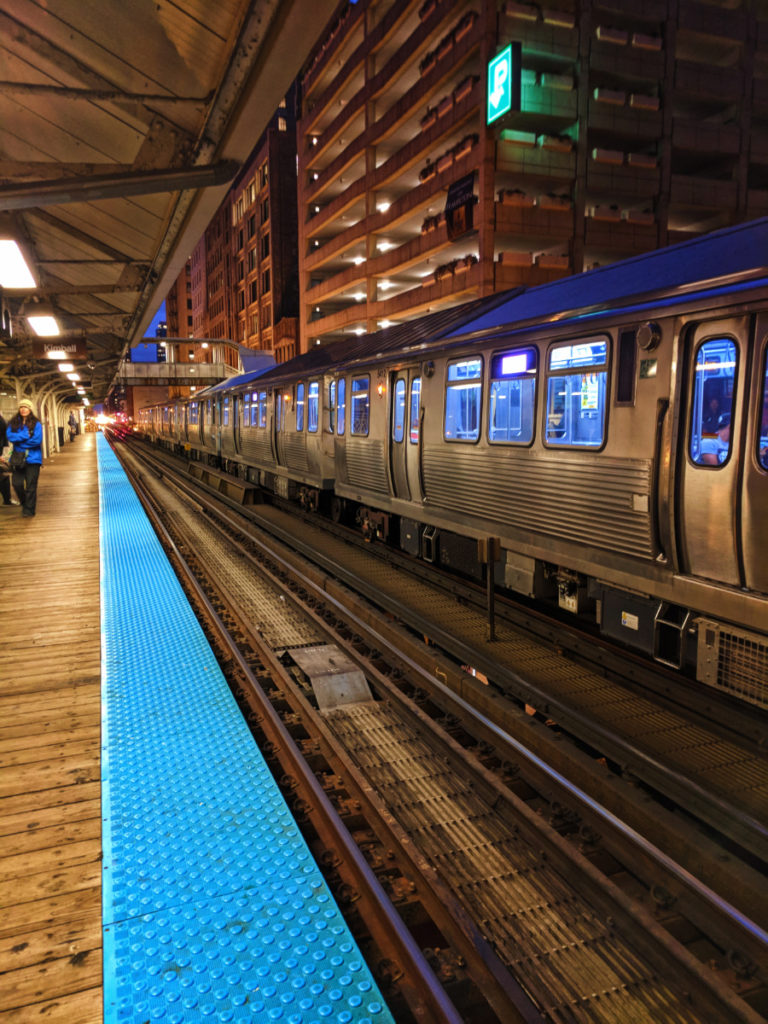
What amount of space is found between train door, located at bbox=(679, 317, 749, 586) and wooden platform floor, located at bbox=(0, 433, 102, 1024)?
4.08 m

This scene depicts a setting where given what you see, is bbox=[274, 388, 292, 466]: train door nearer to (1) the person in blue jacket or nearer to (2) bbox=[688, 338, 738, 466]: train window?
(1) the person in blue jacket

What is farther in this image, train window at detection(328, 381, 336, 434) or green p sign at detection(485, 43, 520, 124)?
green p sign at detection(485, 43, 520, 124)

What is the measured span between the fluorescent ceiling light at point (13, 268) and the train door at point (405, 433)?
4.61m

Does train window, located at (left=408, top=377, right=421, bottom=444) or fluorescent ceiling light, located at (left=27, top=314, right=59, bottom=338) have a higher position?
fluorescent ceiling light, located at (left=27, top=314, right=59, bottom=338)

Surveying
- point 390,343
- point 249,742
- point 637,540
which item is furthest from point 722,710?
point 390,343

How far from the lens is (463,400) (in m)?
7.72

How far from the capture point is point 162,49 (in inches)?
143

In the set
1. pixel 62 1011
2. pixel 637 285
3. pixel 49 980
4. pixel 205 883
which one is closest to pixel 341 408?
pixel 637 285

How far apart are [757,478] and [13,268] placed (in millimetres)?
7093

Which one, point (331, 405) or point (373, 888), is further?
point (331, 405)

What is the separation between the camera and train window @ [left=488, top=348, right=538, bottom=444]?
255 inches

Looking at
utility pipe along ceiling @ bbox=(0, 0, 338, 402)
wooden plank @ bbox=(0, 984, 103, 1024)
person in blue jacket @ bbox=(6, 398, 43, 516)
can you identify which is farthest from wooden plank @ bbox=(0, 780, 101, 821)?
person in blue jacket @ bbox=(6, 398, 43, 516)

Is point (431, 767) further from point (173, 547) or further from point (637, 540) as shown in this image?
point (173, 547)

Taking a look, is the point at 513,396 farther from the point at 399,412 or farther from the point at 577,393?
the point at 399,412
